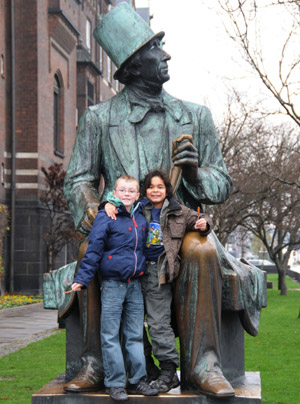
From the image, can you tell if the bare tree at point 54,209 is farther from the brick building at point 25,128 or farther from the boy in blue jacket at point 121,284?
the boy in blue jacket at point 121,284

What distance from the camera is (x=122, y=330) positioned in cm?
463

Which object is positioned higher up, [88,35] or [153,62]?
[88,35]

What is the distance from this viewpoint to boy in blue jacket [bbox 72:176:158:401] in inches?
174

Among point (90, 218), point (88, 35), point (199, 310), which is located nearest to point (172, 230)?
point (199, 310)

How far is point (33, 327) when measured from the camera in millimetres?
17641

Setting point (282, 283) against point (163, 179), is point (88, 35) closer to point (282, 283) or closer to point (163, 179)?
point (282, 283)

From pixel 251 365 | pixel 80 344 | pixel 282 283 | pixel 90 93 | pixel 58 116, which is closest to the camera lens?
pixel 80 344

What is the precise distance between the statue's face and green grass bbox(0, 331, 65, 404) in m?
4.88

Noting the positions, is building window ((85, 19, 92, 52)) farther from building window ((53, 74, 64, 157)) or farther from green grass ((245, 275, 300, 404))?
green grass ((245, 275, 300, 404))

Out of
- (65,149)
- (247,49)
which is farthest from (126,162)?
(65,149)

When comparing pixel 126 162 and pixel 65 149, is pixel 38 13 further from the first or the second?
pixel 126 162

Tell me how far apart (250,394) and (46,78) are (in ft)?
85.9

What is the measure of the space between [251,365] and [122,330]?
7.78 m

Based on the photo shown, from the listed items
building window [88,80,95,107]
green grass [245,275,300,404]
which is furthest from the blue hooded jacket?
building window [88,80,95,107]
